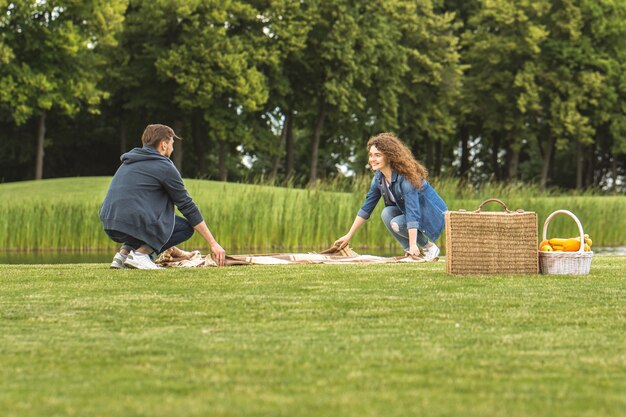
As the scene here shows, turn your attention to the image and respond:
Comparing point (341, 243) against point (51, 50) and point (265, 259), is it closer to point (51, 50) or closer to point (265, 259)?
point (265, 259)

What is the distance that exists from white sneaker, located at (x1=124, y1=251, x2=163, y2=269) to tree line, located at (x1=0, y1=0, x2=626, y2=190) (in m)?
22.5

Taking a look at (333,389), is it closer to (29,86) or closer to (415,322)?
(415,322)

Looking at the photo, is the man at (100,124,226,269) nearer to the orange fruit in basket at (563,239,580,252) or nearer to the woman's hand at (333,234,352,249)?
the woman's hand at (333,234,352,249)

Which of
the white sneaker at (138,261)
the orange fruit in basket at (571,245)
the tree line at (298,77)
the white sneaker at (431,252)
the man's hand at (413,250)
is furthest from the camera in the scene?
the tree line at (298,77)

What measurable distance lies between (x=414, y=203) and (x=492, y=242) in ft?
4.83

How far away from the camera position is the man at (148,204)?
8430 millimetres

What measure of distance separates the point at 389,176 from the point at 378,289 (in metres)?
2.66

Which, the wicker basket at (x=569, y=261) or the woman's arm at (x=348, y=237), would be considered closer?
the wicker basket at (x=569, y=261)

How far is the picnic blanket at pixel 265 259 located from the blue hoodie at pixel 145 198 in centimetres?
56

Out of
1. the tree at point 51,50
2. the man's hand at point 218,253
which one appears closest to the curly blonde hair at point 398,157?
the man's hand at point 218,253

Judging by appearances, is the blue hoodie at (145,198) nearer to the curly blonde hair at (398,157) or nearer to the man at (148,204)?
the man at (148,204)

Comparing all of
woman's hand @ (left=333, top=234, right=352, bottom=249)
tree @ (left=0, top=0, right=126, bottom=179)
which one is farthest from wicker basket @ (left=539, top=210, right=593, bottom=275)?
tree @ (left=0, top=0, right=126, bottom=179)

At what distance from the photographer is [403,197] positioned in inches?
378

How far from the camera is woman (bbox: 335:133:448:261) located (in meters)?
9.34
